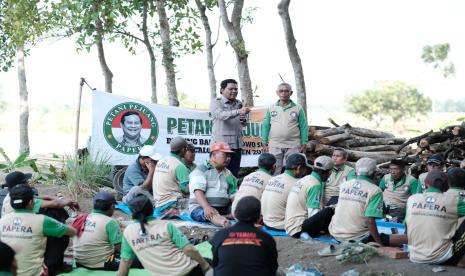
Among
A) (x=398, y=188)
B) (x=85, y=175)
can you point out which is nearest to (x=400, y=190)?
(x=398, y=188)

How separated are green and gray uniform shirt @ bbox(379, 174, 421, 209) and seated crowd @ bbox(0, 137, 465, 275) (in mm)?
15

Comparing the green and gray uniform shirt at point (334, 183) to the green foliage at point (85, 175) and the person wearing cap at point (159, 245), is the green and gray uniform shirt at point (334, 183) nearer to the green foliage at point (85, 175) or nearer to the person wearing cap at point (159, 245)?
the person wearing cap at point (159, 245)

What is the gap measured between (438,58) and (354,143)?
52198 millimetres

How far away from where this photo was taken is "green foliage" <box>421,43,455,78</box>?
206 feet

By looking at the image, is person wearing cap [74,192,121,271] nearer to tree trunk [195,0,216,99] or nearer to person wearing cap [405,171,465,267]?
person wearing cap [405,171,465,267]

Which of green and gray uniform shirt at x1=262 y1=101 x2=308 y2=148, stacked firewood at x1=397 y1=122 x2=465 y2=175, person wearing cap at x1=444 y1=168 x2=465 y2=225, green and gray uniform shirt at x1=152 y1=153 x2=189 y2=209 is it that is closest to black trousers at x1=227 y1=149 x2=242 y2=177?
green and gray uniform shirt at x1=262 y1=101 x2=308 y2=148

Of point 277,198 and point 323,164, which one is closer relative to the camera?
point 323,164

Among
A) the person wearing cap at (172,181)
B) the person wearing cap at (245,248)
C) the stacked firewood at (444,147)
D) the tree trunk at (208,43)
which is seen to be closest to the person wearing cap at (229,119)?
the person wearing cap at (172,181)

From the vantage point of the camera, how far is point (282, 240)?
882 centimetres

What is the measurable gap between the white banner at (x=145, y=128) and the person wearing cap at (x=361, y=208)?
5602 mm

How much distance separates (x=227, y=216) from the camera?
392 inches

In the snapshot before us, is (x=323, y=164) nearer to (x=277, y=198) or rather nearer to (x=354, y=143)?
(x=277, y=198)

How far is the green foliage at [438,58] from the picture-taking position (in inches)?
2472

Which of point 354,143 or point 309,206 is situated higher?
point 354,143
